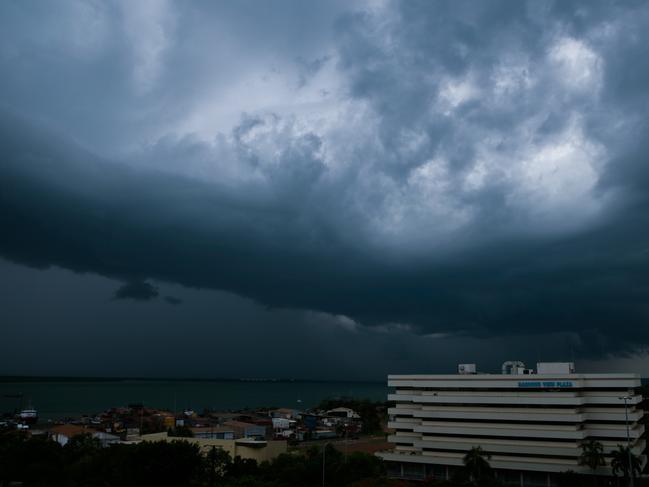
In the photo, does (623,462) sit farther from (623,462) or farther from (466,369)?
(466,369)

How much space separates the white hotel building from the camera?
80.8 meters

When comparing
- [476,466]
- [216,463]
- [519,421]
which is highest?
[519,421]

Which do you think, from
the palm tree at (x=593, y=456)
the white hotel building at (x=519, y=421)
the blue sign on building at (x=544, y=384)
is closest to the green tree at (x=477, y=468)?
the white hotel building at (x=519, y=421)

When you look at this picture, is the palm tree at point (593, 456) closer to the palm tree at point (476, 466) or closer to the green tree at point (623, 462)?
the green tree at point (623, 462)

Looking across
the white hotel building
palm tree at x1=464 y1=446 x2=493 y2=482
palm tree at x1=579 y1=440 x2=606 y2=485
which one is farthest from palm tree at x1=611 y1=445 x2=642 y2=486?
palm tree at x1=464 y1=446 x2=493 y2=482

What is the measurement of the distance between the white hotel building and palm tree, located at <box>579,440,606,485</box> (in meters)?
1.51

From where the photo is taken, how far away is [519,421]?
8456 centimetres

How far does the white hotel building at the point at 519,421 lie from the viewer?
80.8m

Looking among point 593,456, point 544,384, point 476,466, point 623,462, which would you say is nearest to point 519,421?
point 544,384

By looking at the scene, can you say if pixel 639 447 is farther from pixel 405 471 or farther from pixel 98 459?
pixel 98 459

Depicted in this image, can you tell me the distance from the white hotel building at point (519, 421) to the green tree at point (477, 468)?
751 centimetres

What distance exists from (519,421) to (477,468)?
11.8 meters

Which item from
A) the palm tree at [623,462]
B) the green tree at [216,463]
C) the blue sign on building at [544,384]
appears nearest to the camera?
the palm tree at [623,462]

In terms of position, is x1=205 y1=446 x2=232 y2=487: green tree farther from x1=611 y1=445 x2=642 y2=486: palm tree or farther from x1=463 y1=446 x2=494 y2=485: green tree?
x1=611 y1=445 x2=642 y2=486: palm tree
